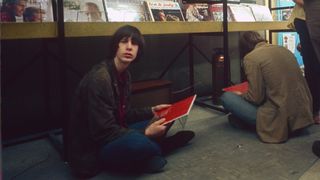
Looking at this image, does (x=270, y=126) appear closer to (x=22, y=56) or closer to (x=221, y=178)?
(x=221, y=178)

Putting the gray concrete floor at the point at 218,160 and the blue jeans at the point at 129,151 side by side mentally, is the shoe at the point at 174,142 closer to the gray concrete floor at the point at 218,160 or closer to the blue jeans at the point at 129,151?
the gray concrete floor at the point at 218,160

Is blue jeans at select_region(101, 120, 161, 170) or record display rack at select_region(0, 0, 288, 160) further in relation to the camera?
record display rack at select_region(0, 0, 288, 160)

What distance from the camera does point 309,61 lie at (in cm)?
229

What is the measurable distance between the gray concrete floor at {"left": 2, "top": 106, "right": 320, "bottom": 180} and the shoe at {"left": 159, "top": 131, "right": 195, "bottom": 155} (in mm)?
39

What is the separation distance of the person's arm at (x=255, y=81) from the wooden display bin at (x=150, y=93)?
2.57ft

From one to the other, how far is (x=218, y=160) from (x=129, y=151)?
540mm

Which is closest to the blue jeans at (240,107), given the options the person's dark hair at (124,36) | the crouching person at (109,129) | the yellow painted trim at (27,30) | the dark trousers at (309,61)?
the dark trousers at (309,61)

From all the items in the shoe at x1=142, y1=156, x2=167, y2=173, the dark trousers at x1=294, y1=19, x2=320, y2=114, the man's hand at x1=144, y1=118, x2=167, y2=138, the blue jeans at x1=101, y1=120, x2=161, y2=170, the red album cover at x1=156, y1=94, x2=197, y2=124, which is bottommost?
the shoe at x1=142, y1=156, x2=167, y2=173

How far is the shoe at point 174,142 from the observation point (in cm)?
193

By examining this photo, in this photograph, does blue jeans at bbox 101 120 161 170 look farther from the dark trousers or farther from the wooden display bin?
the dark trousers

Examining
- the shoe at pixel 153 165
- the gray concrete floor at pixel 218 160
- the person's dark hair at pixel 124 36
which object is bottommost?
the gray concrete floor at pixel 218 160

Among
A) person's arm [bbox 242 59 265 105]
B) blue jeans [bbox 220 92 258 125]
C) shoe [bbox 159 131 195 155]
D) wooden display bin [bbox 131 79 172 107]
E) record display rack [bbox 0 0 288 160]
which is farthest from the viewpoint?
wooden display bin [bbox 131 79 172 107]

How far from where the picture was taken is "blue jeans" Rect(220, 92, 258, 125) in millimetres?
2152

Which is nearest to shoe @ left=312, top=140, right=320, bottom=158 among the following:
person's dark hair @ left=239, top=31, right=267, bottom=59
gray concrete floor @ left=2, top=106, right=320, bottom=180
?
gray concrete floor @ left=2, top=106, right=320, bottom=180
